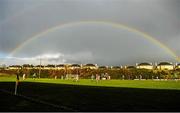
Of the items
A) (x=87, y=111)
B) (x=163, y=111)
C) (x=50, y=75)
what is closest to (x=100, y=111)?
(x=87, y=111)

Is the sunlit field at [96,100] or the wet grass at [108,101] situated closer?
the wet grass at [108,101]

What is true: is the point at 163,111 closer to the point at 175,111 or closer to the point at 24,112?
the point at 175,111

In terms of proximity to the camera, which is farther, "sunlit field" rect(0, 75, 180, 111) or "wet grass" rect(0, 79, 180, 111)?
"sunlit field" rect(0, 75, 180, 111)

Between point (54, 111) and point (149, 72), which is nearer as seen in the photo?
point (54, 111)

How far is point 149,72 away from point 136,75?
590 cm

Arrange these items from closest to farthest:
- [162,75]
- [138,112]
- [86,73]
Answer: [138,112] < [162,75] < [86,73]

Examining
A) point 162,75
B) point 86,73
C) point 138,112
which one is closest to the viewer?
point 138,112

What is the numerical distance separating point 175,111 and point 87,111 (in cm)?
428

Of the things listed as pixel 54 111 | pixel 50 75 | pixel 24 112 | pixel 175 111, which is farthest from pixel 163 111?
pixel 50 75

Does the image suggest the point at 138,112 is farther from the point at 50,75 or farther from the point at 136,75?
the point at 50,75

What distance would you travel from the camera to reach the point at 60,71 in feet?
417

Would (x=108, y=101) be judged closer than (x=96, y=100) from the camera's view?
Yes

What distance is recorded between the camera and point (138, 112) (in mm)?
13672

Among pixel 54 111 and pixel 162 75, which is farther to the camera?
pixel 162 75
